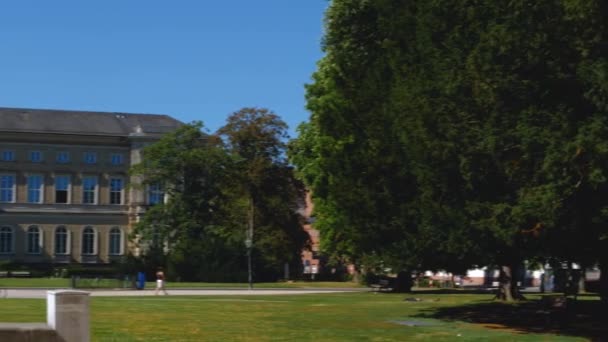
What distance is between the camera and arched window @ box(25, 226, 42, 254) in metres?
112

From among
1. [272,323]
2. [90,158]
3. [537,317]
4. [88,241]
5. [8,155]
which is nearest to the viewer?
[272,323]

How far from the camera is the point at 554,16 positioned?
24031 millimetres

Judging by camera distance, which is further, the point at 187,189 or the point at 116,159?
the point at 116,159

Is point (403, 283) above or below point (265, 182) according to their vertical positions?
below

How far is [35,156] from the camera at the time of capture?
367 ft

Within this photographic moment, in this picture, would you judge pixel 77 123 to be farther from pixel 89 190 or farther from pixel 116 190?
pixel 116 190

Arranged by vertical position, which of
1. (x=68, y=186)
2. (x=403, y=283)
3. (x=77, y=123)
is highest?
(x=77, y=123)

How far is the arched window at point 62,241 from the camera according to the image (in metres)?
113

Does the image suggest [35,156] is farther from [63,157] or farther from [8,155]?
[63,157]

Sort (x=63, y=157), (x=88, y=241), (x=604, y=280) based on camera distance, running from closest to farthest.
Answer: (x=604, y=280) → (x=63, y=157) → (x=88, y=241)

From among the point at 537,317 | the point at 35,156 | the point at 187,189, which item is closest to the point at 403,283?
the point at 537,317

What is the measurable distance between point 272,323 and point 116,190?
88.6 meters

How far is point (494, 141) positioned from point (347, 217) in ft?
28.6

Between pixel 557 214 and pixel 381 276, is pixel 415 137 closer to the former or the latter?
pixel 557 214
